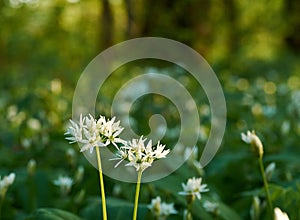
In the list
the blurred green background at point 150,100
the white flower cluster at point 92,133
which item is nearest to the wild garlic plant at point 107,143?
the white flower cluster at point 92,133

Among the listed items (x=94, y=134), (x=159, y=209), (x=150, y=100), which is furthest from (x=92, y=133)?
(x=150, y=100)

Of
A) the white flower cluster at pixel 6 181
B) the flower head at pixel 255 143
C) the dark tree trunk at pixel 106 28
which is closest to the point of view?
the flower head at pixel 255 143

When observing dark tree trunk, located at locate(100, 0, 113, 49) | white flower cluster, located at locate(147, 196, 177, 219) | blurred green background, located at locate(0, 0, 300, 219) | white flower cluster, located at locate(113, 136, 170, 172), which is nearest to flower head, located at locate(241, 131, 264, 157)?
blurred green background, located at locate(0, 0, 300, 219)

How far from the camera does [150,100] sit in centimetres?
414

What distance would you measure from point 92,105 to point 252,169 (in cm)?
128

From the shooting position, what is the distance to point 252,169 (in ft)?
8.80

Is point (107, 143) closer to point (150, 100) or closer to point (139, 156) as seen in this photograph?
point (139, 156)

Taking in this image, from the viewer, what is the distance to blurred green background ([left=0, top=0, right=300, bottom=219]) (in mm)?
2215

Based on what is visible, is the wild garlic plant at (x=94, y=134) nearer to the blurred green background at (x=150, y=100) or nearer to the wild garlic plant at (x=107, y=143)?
the wild garlic plant at (x=107, y=143)

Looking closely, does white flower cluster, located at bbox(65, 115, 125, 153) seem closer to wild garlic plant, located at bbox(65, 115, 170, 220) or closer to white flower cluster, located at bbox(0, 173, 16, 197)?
wild garlic plant, located at bbox(65, 115, 170, 220)

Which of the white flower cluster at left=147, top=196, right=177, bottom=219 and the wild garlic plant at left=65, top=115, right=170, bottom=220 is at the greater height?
the white flower cluster at left=147, top=196, right=177, bottom=219

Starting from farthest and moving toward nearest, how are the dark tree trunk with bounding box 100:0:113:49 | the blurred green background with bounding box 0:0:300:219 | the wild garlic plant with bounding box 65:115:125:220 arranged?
the dark tree trunk with bounding box 100:0:113:49 < the blurred green background with bounding box 0:0:300:219 < the wild garlic plant with bounding box 65:115:125:220

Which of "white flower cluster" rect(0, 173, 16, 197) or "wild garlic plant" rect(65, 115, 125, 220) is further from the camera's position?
"white flower cluster" rect(0, 173, 16, 197)

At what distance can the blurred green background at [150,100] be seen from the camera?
2.21 meters
